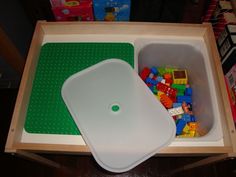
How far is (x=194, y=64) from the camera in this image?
Result: 959 mm

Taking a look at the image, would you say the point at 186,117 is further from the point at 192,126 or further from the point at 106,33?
the point at 106,33

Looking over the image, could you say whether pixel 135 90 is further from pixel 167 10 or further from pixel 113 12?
pixel 167 10

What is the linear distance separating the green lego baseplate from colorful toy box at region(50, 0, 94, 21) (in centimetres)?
14

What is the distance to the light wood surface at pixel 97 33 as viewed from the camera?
0.69 meters

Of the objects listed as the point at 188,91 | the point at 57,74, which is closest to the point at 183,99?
the point at 188,91

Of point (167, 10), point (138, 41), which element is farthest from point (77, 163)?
point (167, 10)

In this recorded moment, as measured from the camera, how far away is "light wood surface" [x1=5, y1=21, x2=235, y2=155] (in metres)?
0.69

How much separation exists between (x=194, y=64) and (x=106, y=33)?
0.39 m

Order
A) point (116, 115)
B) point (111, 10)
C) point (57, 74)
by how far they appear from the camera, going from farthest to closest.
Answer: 1. point (111, 10)
2. point (57, 74)
3. point (116, 115)

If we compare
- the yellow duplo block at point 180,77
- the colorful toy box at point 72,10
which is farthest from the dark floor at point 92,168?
the colorful toy box at point 72,10

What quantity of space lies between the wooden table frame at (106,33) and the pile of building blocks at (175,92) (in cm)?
15

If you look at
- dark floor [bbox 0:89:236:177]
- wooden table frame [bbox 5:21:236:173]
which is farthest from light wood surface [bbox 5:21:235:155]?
dark floor [bbox 0:89:236:177]

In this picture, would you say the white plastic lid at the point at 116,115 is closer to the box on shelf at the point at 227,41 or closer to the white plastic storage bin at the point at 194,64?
the white plastic storage bin at the point at 194,64

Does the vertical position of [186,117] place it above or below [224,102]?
below
